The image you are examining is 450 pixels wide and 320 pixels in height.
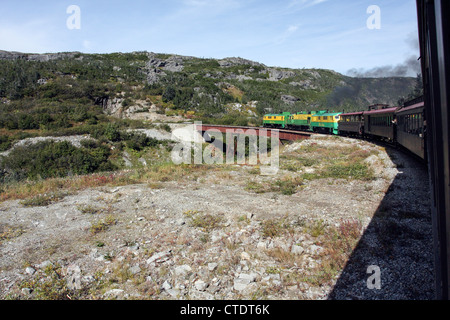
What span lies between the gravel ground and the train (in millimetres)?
2360

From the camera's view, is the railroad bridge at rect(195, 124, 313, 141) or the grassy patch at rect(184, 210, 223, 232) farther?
the railroad bridge at rect(195, 124, 313, 141)

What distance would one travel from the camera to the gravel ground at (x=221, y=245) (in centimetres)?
563

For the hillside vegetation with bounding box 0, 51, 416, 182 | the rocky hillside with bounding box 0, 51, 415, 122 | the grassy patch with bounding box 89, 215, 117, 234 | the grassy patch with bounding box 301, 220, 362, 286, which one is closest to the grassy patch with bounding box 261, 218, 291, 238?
the grassy patch with bounding box 301, 220, 362, 286

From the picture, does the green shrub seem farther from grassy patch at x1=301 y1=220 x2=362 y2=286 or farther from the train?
the train

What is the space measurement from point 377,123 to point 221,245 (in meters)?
21.5

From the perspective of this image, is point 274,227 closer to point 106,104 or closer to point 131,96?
point 106,104

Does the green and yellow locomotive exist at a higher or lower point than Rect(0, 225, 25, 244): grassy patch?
higher

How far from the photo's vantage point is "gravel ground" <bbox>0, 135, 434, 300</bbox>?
5.63 metres

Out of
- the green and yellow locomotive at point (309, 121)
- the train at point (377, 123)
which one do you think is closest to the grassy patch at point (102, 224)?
the train at point (377, 123)

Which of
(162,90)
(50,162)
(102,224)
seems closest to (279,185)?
(102,224)

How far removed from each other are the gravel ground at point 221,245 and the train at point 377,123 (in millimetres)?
2360

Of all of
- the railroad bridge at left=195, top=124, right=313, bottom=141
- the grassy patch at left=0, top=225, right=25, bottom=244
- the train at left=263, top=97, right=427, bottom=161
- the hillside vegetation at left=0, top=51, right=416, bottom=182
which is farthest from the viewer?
the railroad bridge at left=195, top=124, right=313, bottom=141

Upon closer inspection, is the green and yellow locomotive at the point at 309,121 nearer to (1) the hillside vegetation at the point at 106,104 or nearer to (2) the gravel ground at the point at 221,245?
(1) the hillside vegetation at the point at 106,104

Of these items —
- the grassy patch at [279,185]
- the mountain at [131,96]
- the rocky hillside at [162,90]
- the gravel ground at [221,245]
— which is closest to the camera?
the gravel ground at [221,245]
